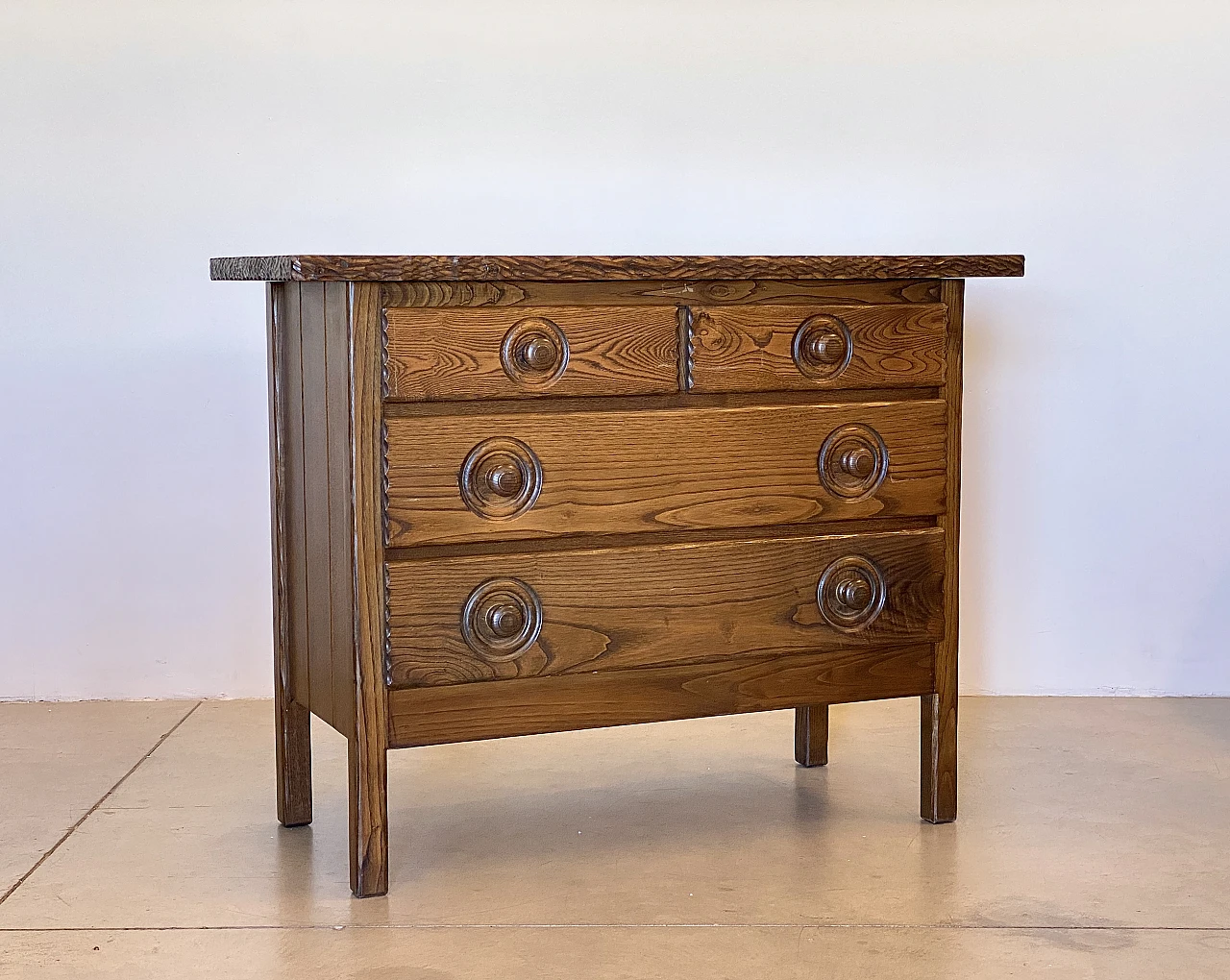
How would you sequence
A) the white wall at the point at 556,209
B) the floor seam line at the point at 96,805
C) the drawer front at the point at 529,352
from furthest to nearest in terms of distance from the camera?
the white wall at the point at 556,209 < the floor seam line at the point at 96,805 < the drawer front at the point at 529,352

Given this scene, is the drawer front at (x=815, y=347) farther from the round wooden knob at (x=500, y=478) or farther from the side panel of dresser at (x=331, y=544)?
the side panel of dresser at (x=331, y=544)

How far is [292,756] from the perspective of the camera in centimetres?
231

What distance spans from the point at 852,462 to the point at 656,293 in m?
0.40

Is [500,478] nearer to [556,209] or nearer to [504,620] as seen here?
[504,620]

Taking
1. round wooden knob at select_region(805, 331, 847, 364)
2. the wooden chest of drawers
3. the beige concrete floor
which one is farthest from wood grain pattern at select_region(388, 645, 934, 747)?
round wooden knob at select_region(805, 331, 847, 364)

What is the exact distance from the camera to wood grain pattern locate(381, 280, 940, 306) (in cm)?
197

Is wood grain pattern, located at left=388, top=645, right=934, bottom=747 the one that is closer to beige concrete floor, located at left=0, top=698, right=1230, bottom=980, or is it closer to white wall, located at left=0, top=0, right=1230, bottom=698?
beige concrete floor, located at left=0, top=698, right=1230, bottom=980

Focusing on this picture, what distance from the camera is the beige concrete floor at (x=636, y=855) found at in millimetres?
1865

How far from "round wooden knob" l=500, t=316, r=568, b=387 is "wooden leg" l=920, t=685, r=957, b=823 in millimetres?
814

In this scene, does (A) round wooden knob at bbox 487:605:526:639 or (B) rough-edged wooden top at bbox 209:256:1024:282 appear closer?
(B) rough-edged wooden top at bbox 209:256:1024:282

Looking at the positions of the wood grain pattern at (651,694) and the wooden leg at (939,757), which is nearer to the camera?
the wood grain pattern at (651,694)

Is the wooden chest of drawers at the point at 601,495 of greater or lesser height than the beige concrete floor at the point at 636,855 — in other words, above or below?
above

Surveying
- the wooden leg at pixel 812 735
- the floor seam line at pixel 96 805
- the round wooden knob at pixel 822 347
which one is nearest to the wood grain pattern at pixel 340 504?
the floor seam line at pixel 96 805

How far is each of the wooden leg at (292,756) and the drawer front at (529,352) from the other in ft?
2.02
